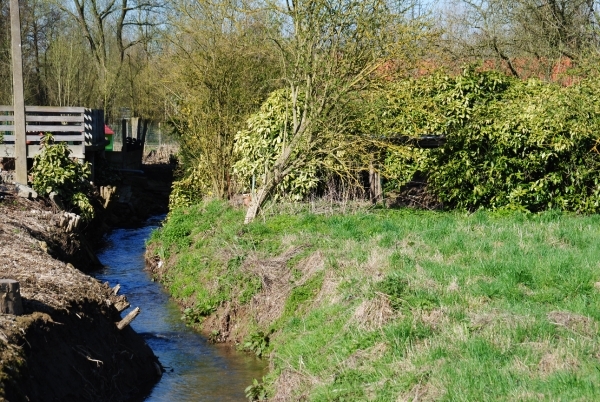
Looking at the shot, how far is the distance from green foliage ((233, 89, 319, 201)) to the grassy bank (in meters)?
2.39

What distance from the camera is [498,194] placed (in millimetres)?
18859

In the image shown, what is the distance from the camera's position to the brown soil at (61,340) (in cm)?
836

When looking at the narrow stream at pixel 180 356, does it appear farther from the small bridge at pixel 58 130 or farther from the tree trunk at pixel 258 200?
the small bridge at pixel 58 130

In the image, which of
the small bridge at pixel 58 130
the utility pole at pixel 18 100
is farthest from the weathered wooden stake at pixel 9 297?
the small bridge at pixel 58 130

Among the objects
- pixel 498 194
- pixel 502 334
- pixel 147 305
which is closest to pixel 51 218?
pixel 147 305

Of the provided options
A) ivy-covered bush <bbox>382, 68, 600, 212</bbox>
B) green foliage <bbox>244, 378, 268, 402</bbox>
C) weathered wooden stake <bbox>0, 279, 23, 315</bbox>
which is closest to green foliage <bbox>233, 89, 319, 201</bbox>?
ivy-covered bush <bbox>382, 68, 600, 212</bbox>

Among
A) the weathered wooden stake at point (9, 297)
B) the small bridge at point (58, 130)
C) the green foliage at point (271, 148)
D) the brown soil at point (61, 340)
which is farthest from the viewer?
the small bridge at point (58, 130)

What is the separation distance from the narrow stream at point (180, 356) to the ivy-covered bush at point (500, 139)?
6492mm

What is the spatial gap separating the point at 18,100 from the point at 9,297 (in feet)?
48.3

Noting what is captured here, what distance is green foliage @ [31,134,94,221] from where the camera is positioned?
22.5 m

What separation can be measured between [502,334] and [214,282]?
7.96 metres

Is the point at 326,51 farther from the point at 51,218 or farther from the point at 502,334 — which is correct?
the point at 502,334

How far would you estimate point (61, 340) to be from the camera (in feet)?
31.1

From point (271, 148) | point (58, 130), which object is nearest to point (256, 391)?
point (271, 148)
